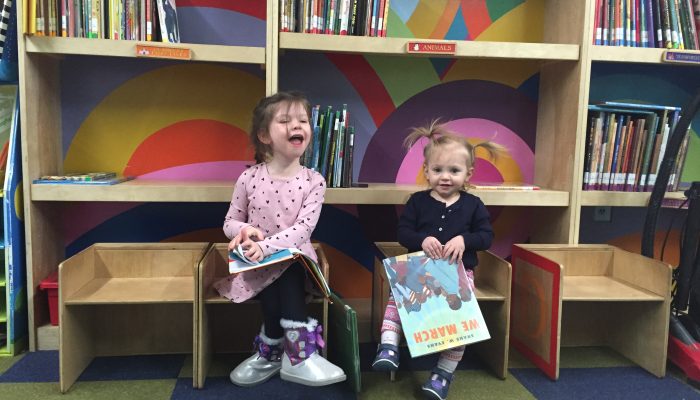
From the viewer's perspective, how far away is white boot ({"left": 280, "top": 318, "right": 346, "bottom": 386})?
172 cm

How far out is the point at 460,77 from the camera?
2498 millimetres

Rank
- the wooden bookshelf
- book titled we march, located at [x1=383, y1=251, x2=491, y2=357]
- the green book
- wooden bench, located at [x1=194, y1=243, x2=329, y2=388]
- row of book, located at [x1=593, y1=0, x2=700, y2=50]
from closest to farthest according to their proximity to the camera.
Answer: the green book
book titled we march, located at [x1=383, y1=251, x2=491, y2=357]
wooden bench, located at [x1=194, y1=243, x2=329, y2=388]
the wooden bookshelf
row of book, located at [x1=593, y1=0, x2=700, y2=50]

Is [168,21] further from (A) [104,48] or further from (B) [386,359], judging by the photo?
(B) [386,359]

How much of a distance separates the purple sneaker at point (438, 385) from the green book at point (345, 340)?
0.22 m

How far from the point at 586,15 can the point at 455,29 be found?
1.86 ft

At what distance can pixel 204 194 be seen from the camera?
2.07 meters

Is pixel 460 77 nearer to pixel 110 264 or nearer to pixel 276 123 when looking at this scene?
pixel 276 123

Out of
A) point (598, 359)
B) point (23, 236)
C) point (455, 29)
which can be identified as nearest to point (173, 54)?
point (23, 236)

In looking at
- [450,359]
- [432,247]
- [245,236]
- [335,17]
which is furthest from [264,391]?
[335,17]

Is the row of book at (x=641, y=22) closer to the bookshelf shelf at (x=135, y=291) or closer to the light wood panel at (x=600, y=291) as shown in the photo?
the light wood panel at (x=600, y=291)

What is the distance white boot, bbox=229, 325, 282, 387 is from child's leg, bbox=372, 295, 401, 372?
0.36m

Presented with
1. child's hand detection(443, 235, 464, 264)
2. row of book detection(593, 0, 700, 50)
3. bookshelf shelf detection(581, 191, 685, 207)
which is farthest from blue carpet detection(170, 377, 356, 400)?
row of book detection(593, 0, 700, 50)

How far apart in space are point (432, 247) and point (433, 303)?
0.19m

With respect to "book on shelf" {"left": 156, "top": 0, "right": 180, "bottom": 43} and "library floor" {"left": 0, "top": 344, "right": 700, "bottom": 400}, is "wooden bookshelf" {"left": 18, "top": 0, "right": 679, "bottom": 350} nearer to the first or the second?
"book on shelf" {"left": 156, "top": 0, "right": 180, "bottom": 43}
